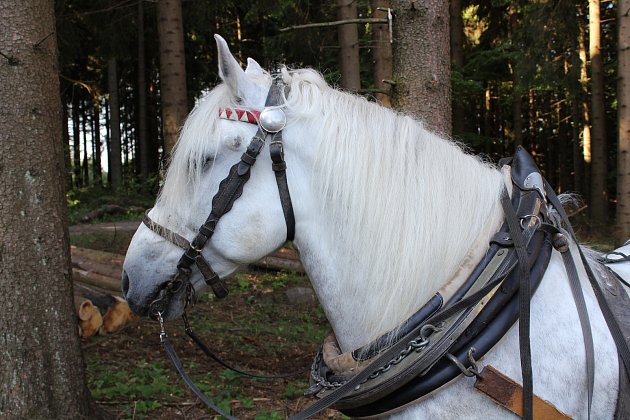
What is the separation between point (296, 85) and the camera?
6.20ft

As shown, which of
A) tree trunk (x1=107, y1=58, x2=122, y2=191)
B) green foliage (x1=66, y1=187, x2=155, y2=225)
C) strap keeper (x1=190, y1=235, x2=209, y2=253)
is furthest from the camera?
tree trunk (x1=107, y1=58, x2=122, y2=191)

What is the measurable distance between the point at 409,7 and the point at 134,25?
11.9 metres

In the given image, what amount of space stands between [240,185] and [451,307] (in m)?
0.79

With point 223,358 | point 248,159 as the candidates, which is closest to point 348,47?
point 223,358

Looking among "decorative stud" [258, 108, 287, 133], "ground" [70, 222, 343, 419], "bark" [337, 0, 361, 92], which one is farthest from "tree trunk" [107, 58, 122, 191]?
"decorative stud" [258, 108, 287, 133]

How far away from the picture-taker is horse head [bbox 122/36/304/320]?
1.79 meters

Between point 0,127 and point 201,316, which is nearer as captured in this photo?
point 0,127

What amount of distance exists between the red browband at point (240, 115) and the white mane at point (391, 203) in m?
0.12

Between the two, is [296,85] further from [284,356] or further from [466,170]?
[284,356]

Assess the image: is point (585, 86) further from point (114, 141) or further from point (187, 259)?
point (187, 259)

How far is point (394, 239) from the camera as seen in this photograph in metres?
1.74

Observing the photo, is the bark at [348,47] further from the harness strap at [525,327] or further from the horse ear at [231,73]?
the harness strap at [525,327]

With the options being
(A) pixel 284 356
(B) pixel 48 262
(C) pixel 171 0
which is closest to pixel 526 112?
(C) pixel 171 0

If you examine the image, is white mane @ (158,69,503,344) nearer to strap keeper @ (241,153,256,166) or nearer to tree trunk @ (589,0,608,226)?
strap keeper @ (241,153,256,166)
